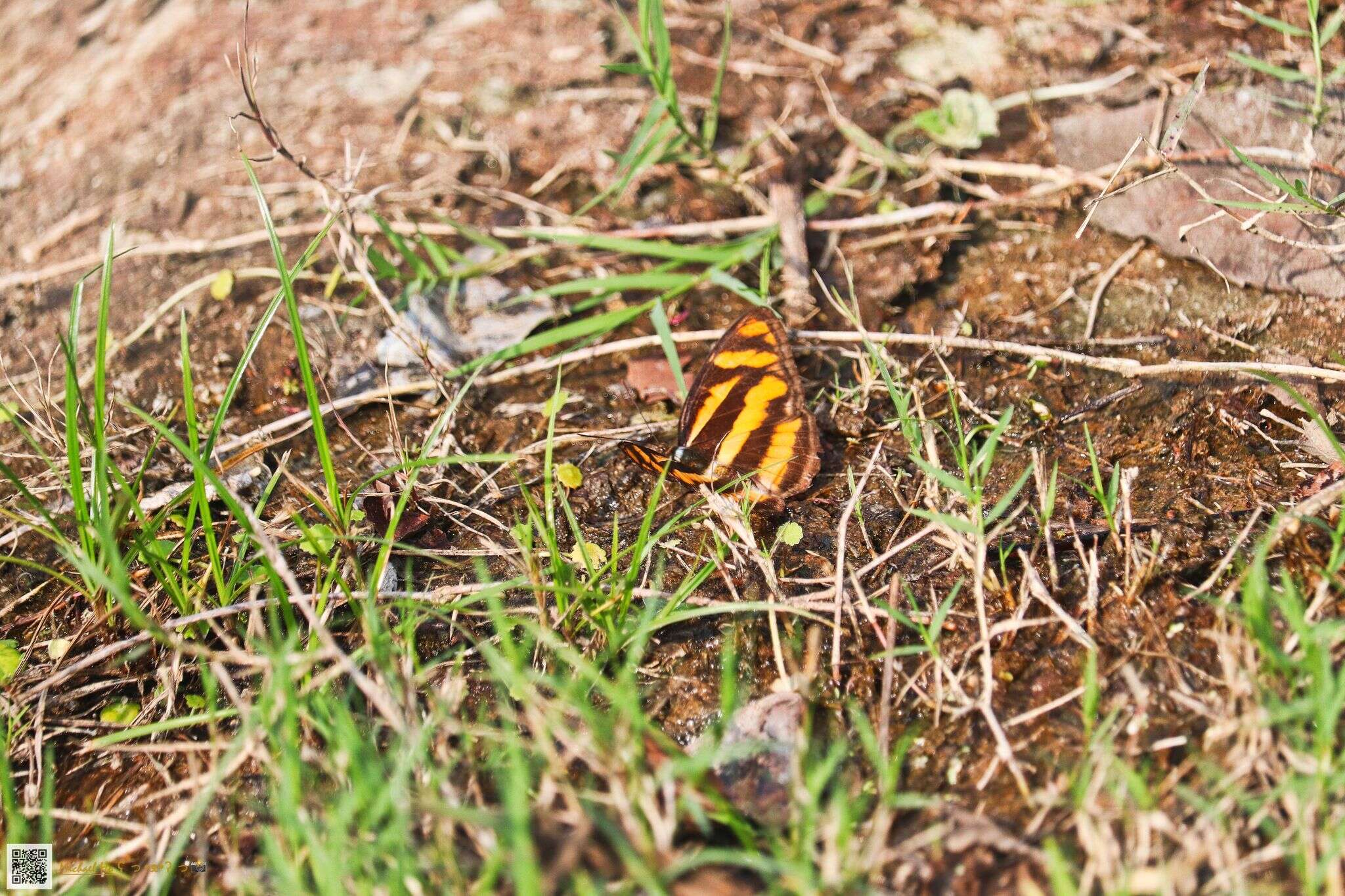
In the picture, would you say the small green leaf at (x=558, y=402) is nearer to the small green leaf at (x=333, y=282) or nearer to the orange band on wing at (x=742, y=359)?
the orange band on wing at (x=742, y=359)

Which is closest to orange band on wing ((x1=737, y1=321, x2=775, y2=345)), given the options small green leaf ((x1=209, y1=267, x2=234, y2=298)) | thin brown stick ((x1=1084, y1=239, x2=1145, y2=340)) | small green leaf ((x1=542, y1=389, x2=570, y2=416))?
small green leaf ((x1=542, y1=389, x2=570, y2=416))

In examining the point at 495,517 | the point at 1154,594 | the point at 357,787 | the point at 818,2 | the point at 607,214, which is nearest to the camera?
the point at 357,787

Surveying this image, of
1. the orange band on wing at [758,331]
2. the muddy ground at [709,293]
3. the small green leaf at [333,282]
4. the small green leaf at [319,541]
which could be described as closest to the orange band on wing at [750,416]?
the orange band on wing at [758,331]

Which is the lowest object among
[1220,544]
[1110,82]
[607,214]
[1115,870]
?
[1220,544]

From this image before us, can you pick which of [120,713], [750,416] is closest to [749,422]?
[750,416]

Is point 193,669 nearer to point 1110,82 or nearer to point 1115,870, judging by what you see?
point 1115,870

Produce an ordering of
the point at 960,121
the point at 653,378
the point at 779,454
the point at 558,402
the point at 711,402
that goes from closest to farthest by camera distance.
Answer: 1. the point at 779,454
2. the point at 711,402
3. the point at 558,402
4. the point at 653,378
5. the point at 960,121

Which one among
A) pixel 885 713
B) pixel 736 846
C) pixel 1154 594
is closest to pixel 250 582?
pixel 736 846

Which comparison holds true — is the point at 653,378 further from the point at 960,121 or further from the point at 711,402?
the point at 960,121
